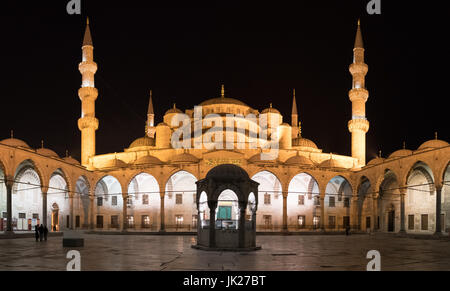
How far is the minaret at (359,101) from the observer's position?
3919 centimetres

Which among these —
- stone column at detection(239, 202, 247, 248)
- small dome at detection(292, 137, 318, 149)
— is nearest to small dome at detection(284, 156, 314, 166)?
small dome at detection(292, 137, 318, 149)

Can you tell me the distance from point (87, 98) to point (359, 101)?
24.4 metres

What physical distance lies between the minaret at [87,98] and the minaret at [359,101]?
23.3 m

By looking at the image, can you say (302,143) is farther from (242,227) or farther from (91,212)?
(242,227)

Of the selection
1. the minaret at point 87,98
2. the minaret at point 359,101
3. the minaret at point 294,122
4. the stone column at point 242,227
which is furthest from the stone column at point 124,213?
the minaret at point 359,101

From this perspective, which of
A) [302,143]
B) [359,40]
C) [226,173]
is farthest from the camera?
[302,143]

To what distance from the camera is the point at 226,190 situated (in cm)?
3441

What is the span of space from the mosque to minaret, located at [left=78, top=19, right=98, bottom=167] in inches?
3.6

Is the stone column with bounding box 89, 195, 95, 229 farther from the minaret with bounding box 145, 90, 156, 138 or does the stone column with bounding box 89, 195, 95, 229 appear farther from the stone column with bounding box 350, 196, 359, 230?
the stone column with bounding box 350, 196, 359, 230

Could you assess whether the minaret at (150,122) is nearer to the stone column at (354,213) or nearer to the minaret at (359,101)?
the minaret at (359,101)

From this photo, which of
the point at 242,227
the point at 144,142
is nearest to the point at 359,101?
the point at 144,142

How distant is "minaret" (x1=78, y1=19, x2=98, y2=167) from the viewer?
129 ft

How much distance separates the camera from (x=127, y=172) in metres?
34.6

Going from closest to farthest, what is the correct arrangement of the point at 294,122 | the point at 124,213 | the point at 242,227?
the point at 242,227 < the point at 124,213 < the point at 294,122
